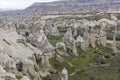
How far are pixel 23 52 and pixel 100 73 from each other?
13339 millimetres

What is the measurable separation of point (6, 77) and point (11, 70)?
8147 mm

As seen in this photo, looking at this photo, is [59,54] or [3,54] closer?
[3,54]

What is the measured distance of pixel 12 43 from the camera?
193 feet

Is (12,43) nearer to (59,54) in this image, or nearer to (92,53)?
(59,54)

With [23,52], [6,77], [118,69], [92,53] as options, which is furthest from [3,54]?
[92,53]

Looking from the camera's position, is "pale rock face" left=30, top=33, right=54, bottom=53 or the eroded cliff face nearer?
the eroded cliff face

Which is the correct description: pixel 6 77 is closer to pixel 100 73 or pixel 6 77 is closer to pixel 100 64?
pixel 100 73

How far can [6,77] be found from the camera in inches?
1394

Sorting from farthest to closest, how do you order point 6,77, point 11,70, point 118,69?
point 118,69 → point 11,70 → point 6,77

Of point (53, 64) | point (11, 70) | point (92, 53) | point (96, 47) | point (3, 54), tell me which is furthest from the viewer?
point (96, 47)

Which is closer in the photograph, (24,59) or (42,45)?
(24,59)

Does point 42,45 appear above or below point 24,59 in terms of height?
below

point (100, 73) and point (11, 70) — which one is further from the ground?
point (11, 70)

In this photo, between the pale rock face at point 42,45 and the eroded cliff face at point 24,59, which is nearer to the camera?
the eroded cliff face at point 24,59
